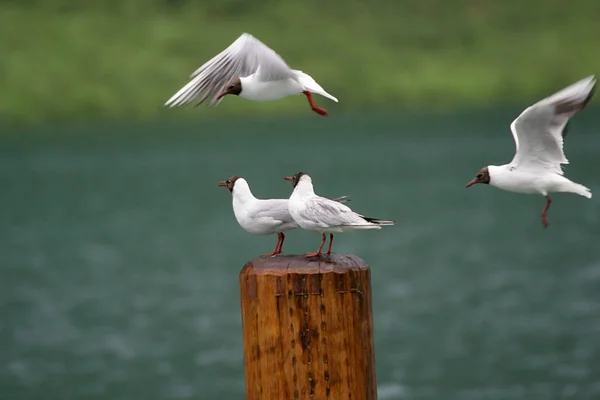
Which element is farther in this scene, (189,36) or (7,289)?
(189,36)

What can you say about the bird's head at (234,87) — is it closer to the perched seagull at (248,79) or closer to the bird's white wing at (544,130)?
the perched seagull at (248,79)

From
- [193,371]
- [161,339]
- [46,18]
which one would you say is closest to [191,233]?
[161,339]

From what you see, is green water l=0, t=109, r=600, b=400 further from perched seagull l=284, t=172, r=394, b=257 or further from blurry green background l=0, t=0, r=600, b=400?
perched seagull l=284, t=172, r=394, b=257

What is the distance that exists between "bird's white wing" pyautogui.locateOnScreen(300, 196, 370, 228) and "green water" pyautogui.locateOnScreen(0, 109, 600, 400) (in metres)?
10.6

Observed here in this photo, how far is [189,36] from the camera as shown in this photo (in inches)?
3733

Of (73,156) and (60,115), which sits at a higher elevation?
(60,115)

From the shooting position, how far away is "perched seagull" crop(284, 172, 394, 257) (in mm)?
5750

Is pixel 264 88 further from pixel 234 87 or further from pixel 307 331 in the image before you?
pixel 307 331

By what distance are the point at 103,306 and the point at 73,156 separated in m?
39.6

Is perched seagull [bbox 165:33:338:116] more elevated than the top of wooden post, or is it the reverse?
perched seagull [bbox 165:33:338:116]

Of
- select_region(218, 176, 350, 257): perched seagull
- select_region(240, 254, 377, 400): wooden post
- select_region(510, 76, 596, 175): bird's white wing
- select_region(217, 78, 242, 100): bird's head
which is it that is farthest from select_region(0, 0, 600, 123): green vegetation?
select_region(240, 254, 377, 400): wooden post

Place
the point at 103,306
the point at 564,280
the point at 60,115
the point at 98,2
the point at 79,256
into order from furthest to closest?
1. the point at 98,2
2. the point at 60,115
3. the point at 79,256
4. the point at 564,280
5. the point at 103,306

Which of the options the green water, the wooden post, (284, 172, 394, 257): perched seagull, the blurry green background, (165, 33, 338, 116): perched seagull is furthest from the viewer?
the blurry green background

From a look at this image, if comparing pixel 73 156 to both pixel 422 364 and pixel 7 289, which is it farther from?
pixel 422 364
